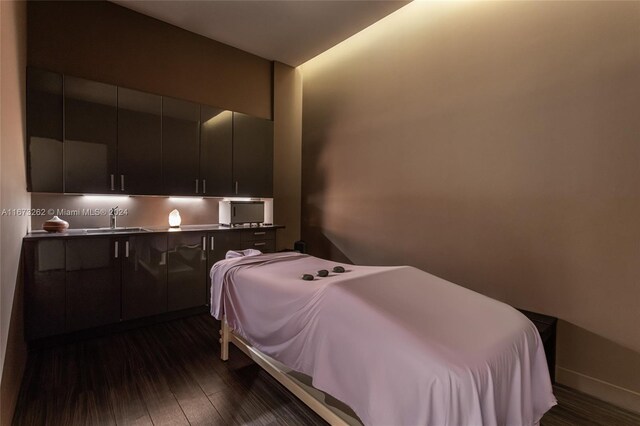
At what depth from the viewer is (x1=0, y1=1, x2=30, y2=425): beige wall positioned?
1522mm

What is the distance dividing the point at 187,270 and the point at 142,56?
2.28m

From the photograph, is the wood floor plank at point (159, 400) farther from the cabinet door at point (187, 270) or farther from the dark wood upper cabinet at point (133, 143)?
the dark wood upper cabinet at point (133, 143)

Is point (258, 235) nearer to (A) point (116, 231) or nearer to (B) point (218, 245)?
(B) point (218, 245)

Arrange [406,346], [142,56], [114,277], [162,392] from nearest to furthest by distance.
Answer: [406,346]
[162,392]
[114,277]
[142,56]

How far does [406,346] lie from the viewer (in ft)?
3.48

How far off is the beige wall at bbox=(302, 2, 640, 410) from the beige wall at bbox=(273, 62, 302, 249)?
1024 millimetres

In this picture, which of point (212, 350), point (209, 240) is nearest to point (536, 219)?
point (212, 350)

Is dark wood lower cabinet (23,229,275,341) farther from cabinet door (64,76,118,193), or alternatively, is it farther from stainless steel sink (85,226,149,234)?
cabinet door (64,76,118,193)

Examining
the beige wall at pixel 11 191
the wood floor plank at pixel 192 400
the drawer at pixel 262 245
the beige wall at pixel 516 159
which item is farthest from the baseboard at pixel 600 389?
the beige wall at pixel 11 191

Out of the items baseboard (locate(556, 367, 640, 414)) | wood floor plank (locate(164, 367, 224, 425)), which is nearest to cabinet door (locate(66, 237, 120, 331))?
wood floor plank (locate(164, 367, 224, 425))

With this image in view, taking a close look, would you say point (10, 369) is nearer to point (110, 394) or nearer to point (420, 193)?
point (110, 394)

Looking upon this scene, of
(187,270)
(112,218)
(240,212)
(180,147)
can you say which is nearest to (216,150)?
(180,147)

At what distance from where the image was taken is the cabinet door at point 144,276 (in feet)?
9.02

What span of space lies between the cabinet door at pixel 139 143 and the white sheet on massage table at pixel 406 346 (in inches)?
78.2
